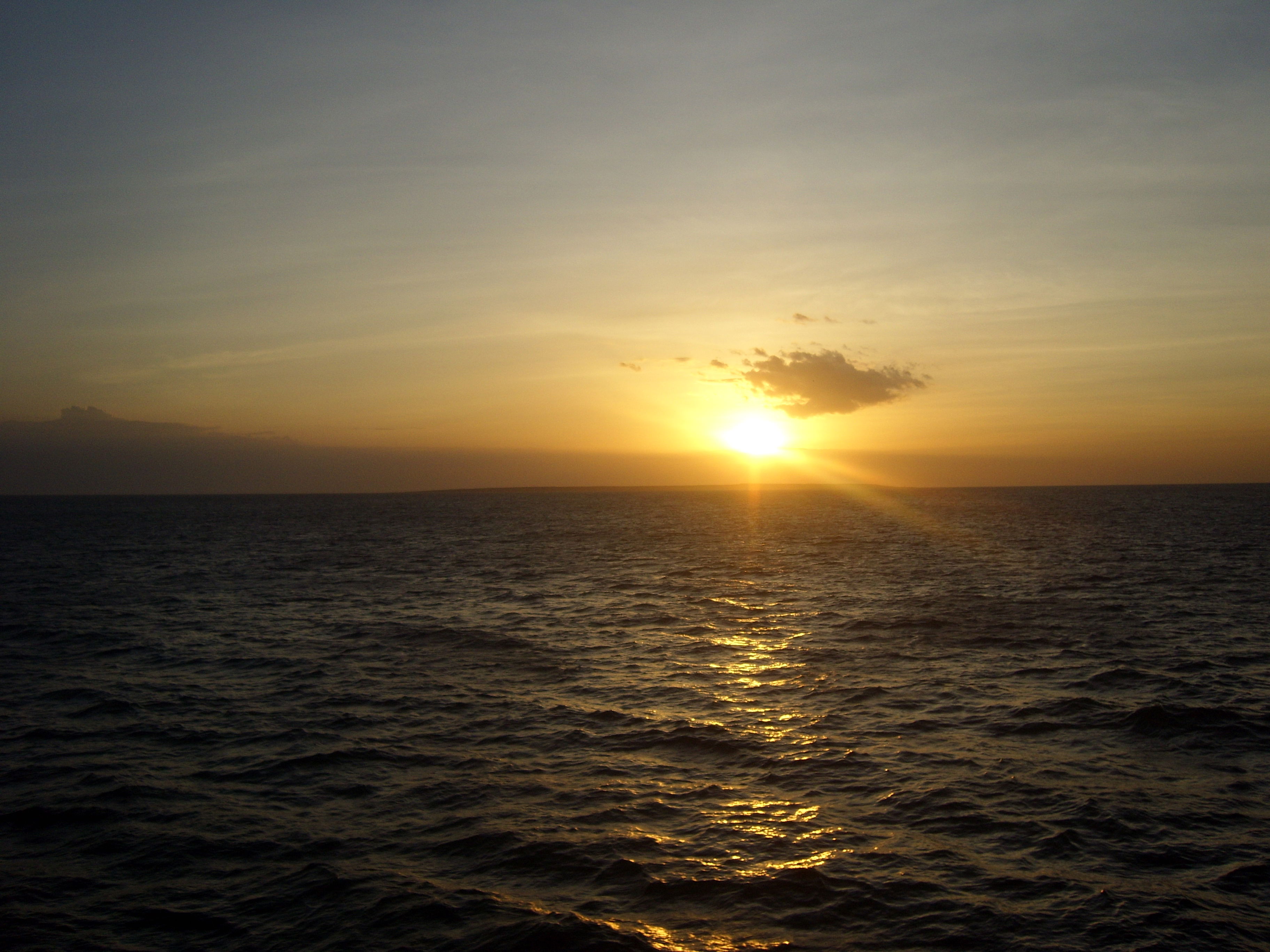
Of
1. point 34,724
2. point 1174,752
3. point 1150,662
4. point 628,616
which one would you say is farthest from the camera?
point 628,616

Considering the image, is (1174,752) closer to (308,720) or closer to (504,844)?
(504,844)

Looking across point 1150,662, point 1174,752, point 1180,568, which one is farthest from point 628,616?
point 1180,568

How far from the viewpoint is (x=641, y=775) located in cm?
1827

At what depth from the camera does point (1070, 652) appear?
2966 centimetres

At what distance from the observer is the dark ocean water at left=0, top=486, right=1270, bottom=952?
12531 mm

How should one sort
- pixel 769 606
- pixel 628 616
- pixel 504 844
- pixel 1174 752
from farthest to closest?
pixel 769 606
pixel 628 616
pixel 1174 752
pixel 504 844

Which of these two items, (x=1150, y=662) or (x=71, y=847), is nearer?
(x=71, y=847)

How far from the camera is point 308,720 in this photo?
22.8 m

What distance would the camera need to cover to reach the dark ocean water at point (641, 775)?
12531 mm

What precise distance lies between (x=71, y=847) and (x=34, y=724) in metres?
9.75

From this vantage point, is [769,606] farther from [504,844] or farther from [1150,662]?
[504,844]

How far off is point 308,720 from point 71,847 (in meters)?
7.86

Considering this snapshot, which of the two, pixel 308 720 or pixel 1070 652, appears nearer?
pixel 308 720

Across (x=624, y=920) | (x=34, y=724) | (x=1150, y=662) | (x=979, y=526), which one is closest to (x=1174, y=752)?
(x=1150, y=662)
